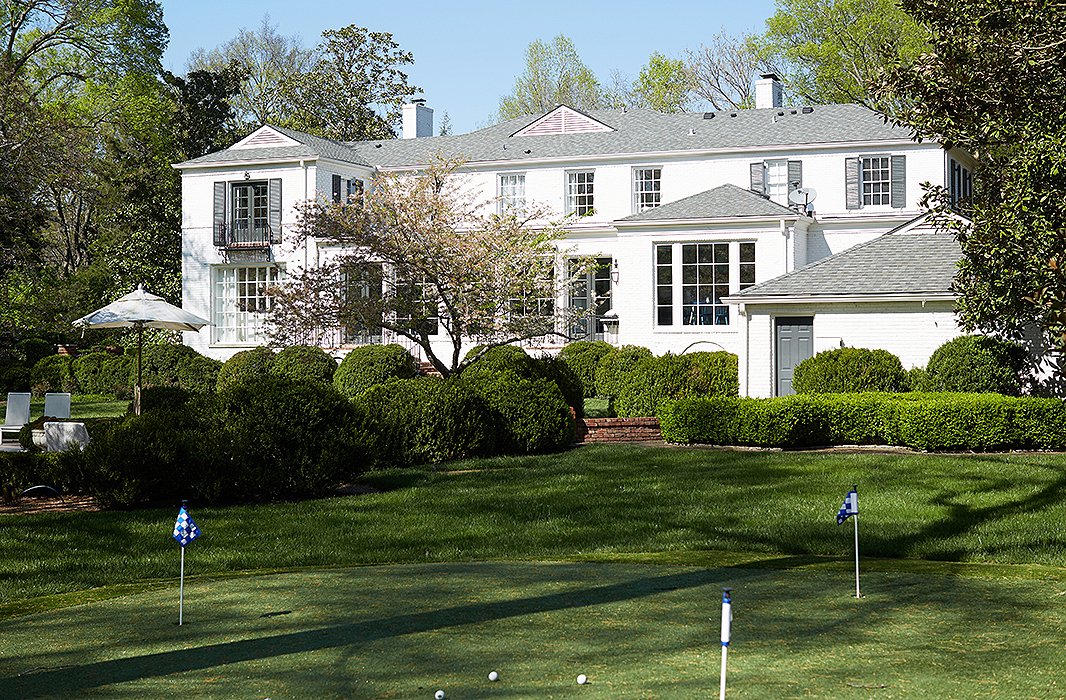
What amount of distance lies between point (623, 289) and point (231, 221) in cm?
1364

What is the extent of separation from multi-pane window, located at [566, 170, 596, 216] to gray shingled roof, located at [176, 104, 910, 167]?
611mm

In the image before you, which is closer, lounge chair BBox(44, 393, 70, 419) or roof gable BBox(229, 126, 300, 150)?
lounge chair BBox(44, 393, 70, 419)

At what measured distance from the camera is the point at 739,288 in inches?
1216

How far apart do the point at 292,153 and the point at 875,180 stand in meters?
16.9

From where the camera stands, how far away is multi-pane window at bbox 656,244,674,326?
3123cm

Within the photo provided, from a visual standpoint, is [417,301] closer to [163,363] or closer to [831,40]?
[163,363]

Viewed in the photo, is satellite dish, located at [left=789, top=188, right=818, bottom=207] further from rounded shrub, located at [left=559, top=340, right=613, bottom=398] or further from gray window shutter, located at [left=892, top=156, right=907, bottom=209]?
rounded shrub, located at [left=559, top=340, right=613, bottom=398]

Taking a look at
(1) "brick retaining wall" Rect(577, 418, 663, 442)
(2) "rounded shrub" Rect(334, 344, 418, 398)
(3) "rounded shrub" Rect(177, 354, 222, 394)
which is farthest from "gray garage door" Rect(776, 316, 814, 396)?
(3) "rounded shrub" Rect(177, 354, 222, 394)

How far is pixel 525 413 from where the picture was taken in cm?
2023

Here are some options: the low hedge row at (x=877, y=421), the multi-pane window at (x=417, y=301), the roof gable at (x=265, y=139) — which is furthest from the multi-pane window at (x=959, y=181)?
the roof gable at (x=265, y=139)

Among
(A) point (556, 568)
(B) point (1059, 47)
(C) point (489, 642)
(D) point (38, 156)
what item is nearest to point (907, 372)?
(B) point (1059, 47)

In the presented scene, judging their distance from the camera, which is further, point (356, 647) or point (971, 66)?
point (971, 66)

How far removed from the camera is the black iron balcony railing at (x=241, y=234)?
38.2m

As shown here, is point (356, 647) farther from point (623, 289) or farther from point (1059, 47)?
point (623, 289)
